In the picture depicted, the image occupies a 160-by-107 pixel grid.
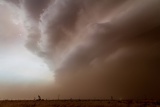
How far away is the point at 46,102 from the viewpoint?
60438 millimetres

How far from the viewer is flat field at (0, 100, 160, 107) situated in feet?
181

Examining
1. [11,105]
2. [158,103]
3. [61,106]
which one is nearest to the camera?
[158,103]

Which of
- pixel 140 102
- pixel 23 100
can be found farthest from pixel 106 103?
pixel 23 100

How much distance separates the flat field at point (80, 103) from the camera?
55069 mm

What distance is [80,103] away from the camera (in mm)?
57938

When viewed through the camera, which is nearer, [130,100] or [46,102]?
[130,100]

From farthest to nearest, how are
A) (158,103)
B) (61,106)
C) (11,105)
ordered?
(11,105) < (61,106) < (158,103)

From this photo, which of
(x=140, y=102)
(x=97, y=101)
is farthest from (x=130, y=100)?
(x=97, y=101)

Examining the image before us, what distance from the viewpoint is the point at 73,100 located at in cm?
5938

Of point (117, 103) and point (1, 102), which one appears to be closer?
point (117, 103)

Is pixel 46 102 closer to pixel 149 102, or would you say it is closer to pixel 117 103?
pixel 117 103

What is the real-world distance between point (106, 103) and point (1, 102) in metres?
22.5

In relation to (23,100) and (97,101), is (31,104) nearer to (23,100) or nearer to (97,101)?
(23,100)

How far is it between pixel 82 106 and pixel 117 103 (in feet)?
21.4
